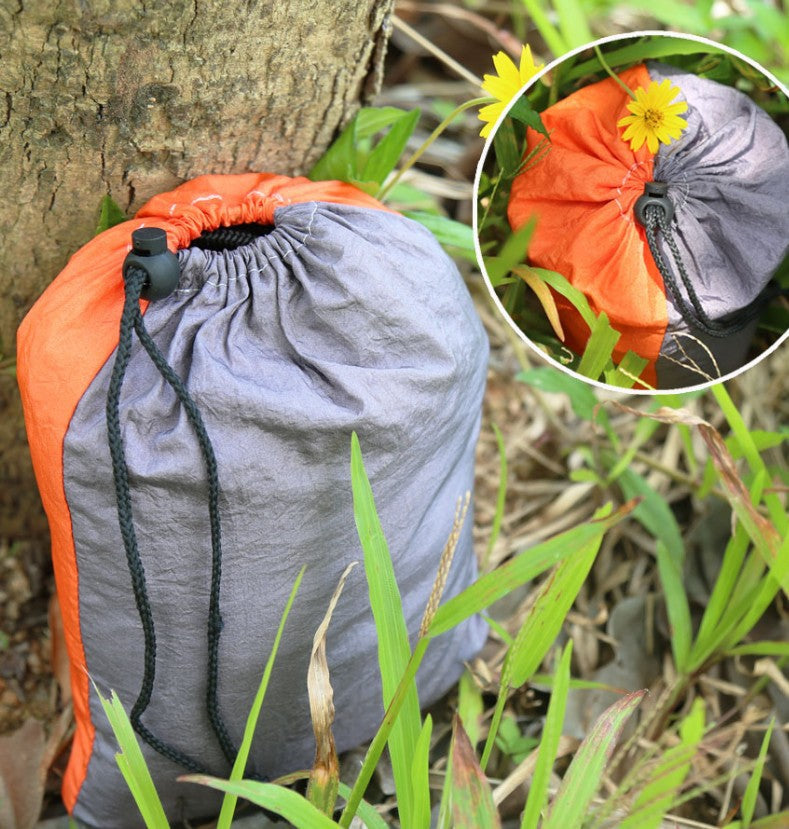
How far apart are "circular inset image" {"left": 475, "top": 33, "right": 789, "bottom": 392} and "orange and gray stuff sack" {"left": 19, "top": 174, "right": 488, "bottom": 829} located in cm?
11

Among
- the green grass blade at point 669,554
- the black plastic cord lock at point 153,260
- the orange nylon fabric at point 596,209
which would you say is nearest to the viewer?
the black plastic cord lock at point 153,260

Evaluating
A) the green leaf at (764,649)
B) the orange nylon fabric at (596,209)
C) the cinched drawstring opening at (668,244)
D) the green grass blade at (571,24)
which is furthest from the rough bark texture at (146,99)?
the green leaf at (764,649)

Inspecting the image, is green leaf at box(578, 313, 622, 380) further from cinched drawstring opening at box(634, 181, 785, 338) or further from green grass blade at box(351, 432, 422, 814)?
green grass blade at box(351, 432, 422, 814)

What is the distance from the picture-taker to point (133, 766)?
0.81m

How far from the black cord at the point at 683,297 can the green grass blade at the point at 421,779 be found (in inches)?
19.6

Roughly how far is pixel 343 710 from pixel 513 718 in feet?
0.82

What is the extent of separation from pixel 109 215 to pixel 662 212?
579 millimetres

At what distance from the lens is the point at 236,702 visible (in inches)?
38.1

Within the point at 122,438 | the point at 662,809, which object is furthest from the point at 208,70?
the point at 662,809

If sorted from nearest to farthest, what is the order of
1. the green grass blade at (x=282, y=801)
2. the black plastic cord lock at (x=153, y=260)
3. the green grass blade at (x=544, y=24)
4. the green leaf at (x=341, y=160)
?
the green grass blade at (x=282, y=801)
the black plastic cord lock at (x=153, y=260)
the green leaf at (x=341, y=160)
the green grass blade at (x=544, y=24)

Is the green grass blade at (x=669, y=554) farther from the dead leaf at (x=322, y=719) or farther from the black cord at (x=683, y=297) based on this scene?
the dead leaf at (x=322, y=719)

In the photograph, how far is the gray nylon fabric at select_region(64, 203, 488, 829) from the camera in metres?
0.84

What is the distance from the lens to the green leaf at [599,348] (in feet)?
3.21

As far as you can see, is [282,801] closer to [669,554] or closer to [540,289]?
[540,289]
